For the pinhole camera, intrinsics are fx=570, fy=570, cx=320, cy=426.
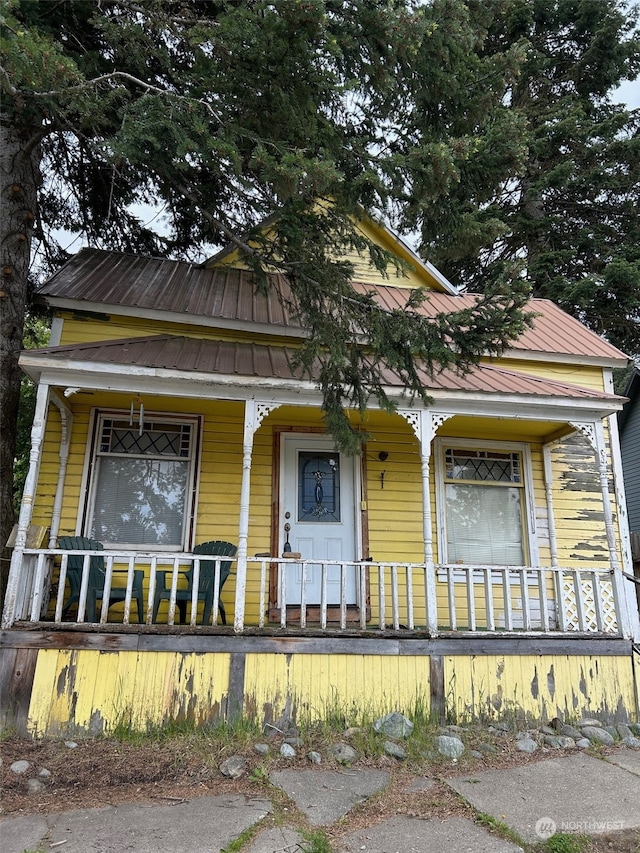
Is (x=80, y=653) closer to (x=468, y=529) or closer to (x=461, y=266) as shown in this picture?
(x=468, y=529)

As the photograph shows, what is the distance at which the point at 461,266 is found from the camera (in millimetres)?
16031

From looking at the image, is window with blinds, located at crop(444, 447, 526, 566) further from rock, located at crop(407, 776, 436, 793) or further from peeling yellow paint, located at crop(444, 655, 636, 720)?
rock, located at crop(407, 776, 436, 793)

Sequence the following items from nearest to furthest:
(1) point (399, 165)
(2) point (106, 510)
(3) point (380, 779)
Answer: (3) point (380, 779)
(1) point (399, 165)
(2) point (106, 510)

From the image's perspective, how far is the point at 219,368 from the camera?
5.66m

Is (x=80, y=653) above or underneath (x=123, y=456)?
underneath

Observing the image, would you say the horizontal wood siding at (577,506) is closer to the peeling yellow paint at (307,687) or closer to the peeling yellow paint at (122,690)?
the peeling yellow paint at (307,687)

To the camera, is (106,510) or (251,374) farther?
(106,510)

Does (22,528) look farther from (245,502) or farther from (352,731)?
(352,731)

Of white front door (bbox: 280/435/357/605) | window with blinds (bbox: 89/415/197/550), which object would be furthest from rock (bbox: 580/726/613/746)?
window with blinds (bbox: 89/415/197/550)

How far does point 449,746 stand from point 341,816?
1.45 meters

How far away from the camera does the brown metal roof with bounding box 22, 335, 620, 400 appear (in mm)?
5441

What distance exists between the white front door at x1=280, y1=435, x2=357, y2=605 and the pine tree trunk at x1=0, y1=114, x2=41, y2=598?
3.05m

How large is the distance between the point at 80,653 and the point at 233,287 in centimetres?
513

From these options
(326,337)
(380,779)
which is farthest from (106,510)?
(380,779)
